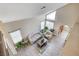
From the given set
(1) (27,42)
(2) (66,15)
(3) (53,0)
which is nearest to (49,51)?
(1) (27,42)

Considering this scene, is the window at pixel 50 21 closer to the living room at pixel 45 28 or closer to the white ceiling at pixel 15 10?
the living room at pixel 45 28

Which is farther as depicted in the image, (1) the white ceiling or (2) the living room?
(2) the living room

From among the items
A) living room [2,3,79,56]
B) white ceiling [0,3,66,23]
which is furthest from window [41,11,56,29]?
white ceiling [0,3,66,23]

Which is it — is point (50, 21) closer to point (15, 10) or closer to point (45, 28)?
point (45, 28)

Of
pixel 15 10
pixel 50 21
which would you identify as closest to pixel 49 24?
pixel 50 21

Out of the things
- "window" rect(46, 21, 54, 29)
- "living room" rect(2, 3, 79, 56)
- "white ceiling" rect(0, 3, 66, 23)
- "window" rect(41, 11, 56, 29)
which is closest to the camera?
"white ceiling" rect(0, 3, 66, 23)

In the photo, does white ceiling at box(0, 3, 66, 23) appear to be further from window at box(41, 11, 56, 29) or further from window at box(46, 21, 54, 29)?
window at box(46, 21, 54, 29)

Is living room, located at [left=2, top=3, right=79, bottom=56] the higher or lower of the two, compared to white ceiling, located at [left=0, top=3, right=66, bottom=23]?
lower

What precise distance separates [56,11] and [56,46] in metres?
1.05

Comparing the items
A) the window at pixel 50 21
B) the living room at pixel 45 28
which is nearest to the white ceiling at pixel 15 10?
the living room at pixel 45 28

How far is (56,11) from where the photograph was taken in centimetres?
237

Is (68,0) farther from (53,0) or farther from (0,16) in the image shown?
(0,16)

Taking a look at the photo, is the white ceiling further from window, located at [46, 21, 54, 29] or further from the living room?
window, located at [46, 21, 54, 29]

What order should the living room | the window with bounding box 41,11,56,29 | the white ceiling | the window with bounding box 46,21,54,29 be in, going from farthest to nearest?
the window with bounding box 46,21,54,29 < the window with bounding box 41,11,56,29 < the living room < the white ceiling
